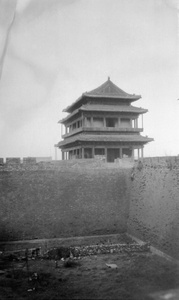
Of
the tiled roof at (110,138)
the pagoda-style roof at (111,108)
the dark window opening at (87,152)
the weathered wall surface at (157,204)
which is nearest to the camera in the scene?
the weathered wall surface at (157,204)

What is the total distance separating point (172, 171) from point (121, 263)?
4.41m

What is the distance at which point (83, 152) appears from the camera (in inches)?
854

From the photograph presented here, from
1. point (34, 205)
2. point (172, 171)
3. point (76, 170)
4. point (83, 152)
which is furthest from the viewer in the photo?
point (83, 152)

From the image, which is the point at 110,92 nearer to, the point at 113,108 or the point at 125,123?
the point at 113,108

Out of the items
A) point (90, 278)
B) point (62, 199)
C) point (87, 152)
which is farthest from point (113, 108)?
point (90, 278)

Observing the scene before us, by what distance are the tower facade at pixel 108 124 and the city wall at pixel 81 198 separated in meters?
5.02

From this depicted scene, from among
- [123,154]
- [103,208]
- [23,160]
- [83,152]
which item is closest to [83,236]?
[103,208]

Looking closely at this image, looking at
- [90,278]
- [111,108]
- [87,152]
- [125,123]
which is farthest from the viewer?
[125,123]

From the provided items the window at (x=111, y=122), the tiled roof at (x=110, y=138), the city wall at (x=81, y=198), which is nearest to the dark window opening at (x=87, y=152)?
the tiled roof at (x=110, y=138)

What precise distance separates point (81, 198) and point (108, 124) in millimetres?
8897

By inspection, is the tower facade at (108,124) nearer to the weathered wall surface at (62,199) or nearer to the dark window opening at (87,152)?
the dark window opening at (87,152)

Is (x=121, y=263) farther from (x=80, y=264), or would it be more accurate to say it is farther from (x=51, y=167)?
(x=51, y=167)

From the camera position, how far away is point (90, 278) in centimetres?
1012

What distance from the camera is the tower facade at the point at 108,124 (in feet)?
70.2
